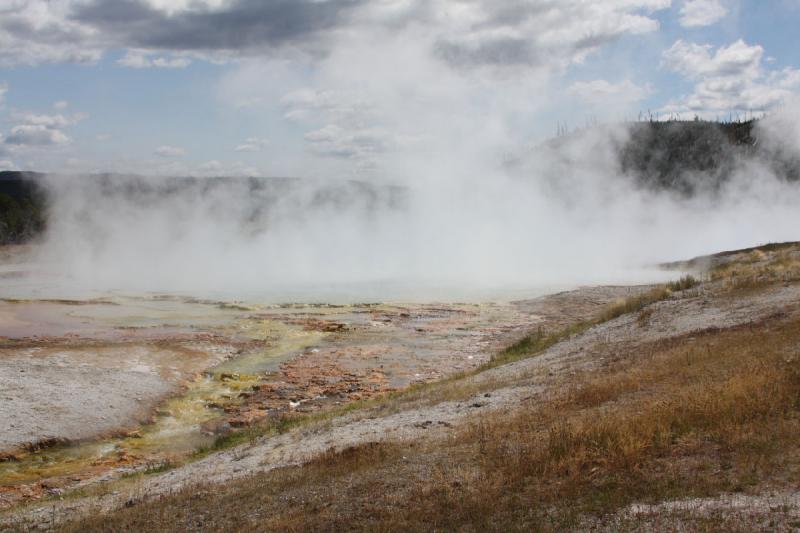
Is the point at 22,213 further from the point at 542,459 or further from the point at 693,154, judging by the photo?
the point at 542,459

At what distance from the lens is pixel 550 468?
22.0ft

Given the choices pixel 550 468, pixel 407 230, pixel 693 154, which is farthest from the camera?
pixel 693 154

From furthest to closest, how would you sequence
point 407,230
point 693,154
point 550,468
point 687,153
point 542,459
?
point 687,153
point 693,154
point 407,230
point 542,459
point 550,468

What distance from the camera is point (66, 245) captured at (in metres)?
66.5

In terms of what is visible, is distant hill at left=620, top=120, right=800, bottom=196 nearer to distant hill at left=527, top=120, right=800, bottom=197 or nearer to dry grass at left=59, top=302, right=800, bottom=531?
distant hill at left=527, top=120, right=800, bottom=197

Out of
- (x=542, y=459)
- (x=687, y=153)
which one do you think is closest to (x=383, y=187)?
(x=687, y=153)

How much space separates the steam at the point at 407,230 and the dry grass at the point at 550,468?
3062 cm

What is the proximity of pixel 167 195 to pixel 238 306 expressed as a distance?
42507 millimetres

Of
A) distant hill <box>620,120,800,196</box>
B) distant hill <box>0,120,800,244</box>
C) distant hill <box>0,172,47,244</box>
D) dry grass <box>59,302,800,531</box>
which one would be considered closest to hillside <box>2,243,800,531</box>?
dry grass <box>59,302,800,531</box>

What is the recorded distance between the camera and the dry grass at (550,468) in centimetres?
593

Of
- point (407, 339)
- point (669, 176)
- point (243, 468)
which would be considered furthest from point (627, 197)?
point (243, 468)

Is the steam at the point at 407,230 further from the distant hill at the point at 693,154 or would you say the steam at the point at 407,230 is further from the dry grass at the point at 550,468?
the dry grass at the point at 550,468

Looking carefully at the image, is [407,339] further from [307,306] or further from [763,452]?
[763,452]

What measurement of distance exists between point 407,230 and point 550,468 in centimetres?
6036
